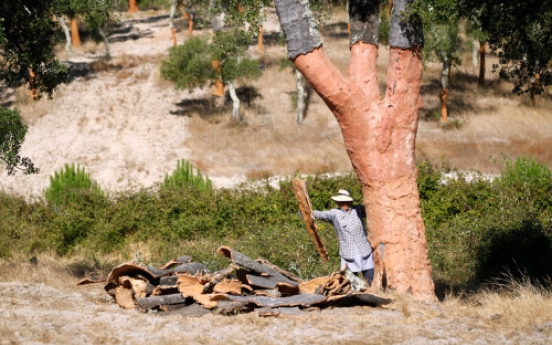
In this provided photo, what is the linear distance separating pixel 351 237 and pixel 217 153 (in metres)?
18.9

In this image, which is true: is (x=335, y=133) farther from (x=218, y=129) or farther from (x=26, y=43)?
(x=26, y=43)

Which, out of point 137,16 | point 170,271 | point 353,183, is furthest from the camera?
point 137,16

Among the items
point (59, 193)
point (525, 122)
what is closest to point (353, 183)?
point (59, 193)

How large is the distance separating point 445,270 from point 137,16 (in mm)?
48958

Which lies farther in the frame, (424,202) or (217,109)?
(217,109)

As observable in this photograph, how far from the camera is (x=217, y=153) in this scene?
91.4 feet

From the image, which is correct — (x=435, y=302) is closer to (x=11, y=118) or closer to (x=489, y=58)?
(x=11, y=118)

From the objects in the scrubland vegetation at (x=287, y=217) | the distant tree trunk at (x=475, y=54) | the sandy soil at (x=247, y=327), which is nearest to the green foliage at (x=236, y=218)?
the scrubland vegetation at (x=287, y=217)

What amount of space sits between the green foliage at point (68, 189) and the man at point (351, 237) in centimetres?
A: 1046

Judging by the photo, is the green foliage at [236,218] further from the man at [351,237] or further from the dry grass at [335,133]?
the dry grass at [335,133]

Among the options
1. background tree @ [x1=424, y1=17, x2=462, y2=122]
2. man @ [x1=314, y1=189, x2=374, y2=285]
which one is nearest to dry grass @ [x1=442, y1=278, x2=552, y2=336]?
man @ [x1=314, y1=189, x2=374, y2=285]

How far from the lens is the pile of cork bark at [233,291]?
313 inches

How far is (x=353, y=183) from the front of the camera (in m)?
17.8

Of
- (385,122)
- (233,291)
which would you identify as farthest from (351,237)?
(233,291)
